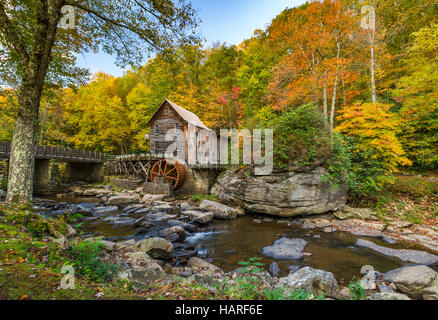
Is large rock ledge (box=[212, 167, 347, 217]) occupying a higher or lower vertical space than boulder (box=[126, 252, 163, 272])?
higher

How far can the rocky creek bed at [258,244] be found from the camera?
425 centimetres

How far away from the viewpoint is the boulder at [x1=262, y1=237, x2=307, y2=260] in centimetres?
521

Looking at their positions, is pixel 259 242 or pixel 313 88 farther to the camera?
pixel 313 88

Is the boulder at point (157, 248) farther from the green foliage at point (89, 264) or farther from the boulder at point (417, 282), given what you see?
the boulder at point (417, 282)

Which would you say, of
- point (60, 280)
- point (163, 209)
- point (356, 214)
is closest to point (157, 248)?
point (60, 280)

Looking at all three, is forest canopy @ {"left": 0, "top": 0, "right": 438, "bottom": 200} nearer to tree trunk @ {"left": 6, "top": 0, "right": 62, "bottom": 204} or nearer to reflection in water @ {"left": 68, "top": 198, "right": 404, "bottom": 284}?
tree trunk @ {"left": 6, "top": 0, "right": 62, "bottom": 204}

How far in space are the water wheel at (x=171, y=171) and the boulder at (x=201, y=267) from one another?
390 inches

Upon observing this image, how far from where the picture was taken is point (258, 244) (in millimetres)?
6273

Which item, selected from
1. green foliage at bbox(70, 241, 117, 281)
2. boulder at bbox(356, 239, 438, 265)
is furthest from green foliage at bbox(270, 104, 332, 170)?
green foliage at bbox(70, 241, 117, 281)

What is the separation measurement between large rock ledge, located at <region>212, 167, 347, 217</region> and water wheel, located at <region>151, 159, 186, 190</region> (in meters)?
7.16

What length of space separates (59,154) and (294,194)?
20517mm

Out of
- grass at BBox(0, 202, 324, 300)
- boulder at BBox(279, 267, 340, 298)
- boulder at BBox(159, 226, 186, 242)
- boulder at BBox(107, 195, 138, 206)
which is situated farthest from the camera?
boulder at BBox(107, 195, 138, 206)

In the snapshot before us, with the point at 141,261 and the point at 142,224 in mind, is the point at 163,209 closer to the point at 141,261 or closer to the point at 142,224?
the point at 142,224

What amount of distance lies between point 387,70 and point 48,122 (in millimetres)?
35100
